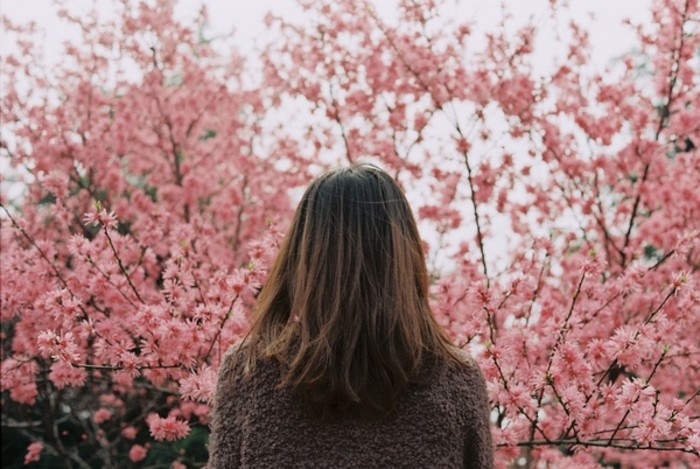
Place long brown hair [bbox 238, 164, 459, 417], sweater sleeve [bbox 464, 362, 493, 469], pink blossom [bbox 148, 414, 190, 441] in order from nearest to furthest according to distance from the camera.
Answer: long brown hair [bbox 238, 164, 459, 417] → sweater sleeve [bbox 464, 362, 493, 469] → pink blossom [bbox 148, 414, 190, 441]

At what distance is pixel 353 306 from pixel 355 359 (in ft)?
0.29

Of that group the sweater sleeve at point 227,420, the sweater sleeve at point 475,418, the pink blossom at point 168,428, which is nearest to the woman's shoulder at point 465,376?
the sweater sleeve at point 475,418

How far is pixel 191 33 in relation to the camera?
512 centimetres

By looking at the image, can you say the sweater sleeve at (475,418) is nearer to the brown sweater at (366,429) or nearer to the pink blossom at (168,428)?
the brown sweater at (366,429)

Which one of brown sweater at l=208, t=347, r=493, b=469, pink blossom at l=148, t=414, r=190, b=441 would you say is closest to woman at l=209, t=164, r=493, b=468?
brown sweater at l=208, t=347, r=493, b=469

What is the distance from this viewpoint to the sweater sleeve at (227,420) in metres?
1.42

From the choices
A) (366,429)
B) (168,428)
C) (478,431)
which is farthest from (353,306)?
(168,428)

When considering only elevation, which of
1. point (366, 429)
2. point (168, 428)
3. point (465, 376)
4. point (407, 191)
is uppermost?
point (407, 191)

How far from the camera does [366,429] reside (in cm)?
133

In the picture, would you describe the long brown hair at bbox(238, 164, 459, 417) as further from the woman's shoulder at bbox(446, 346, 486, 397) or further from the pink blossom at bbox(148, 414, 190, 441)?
the pink blossom at bbox(148, 414, 190, 441)

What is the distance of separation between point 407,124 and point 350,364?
2868mm

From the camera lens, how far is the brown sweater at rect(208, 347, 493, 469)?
1328 mm

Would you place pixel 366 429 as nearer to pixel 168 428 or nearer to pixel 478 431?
pixel 478 431

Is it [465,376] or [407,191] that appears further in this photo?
[407,191]
